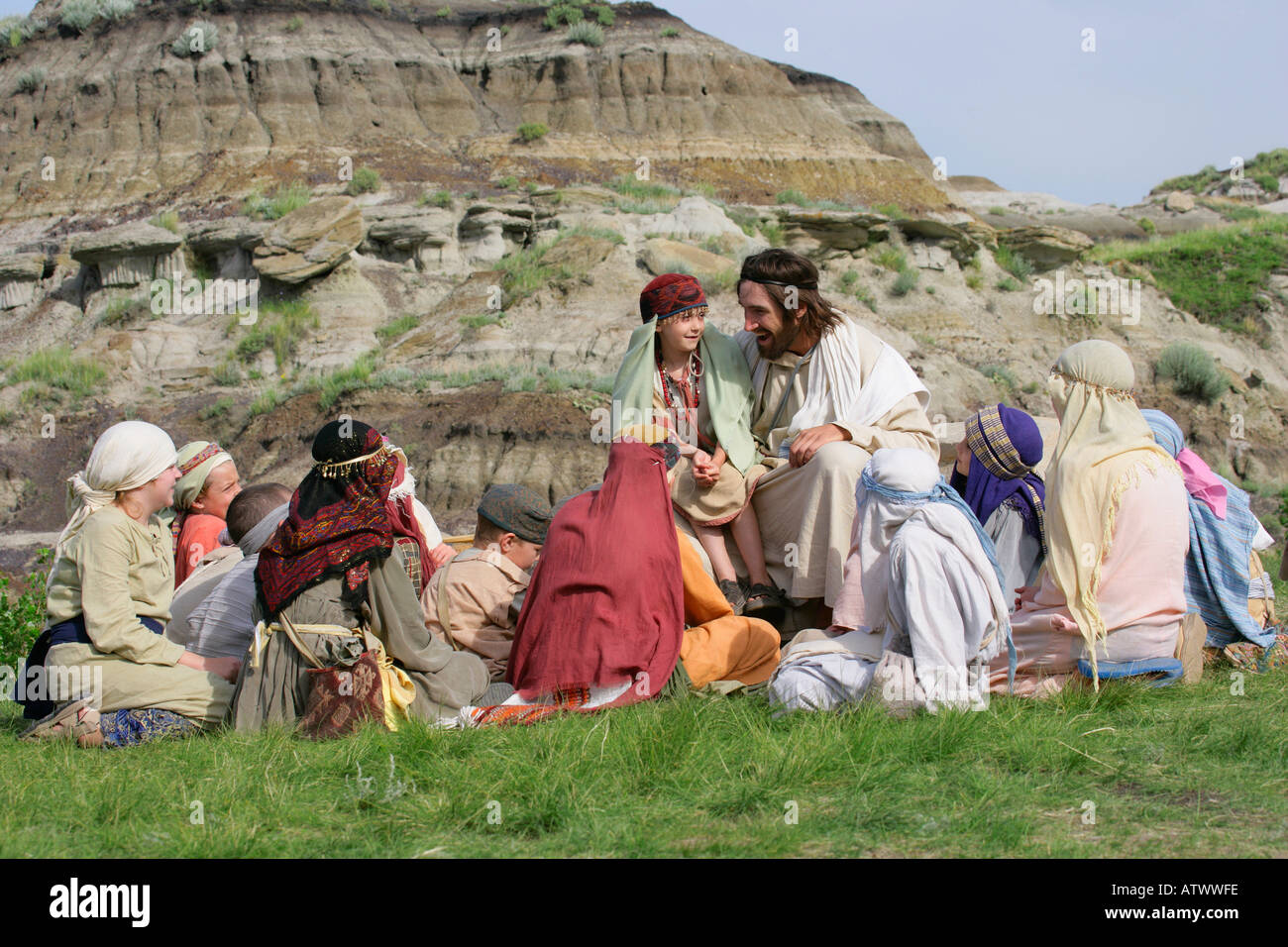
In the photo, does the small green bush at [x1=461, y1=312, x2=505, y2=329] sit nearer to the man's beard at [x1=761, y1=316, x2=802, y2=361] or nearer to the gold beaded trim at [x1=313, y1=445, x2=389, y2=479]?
the man's beard at [x1=761, y1=316, x2=802, y2=361]

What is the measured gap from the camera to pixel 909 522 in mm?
4184

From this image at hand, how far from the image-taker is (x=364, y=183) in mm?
24484

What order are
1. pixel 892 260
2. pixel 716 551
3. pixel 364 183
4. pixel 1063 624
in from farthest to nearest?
pixel 364 183 → pixel 892 260 → pixel 716 551 → pixel 1063 624

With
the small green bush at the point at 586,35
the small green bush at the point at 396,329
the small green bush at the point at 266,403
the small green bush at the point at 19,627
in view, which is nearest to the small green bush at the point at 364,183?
the small green bush at the point at 396,329

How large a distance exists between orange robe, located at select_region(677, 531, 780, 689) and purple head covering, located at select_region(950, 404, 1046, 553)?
4.34 ft

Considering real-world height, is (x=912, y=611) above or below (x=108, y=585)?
above

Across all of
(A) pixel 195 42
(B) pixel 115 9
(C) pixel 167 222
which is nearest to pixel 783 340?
(C) pixel 167 222

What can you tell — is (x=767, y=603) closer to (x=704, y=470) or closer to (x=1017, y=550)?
(x=704, y=470)

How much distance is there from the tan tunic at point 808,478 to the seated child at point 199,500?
278 cm

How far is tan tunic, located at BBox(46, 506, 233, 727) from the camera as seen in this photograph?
4355 mm

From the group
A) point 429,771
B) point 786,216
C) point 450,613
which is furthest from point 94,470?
point 786,216

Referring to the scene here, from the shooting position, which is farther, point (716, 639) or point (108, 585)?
point (716, 639)

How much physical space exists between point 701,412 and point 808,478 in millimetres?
892

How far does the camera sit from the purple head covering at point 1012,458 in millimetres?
5172
